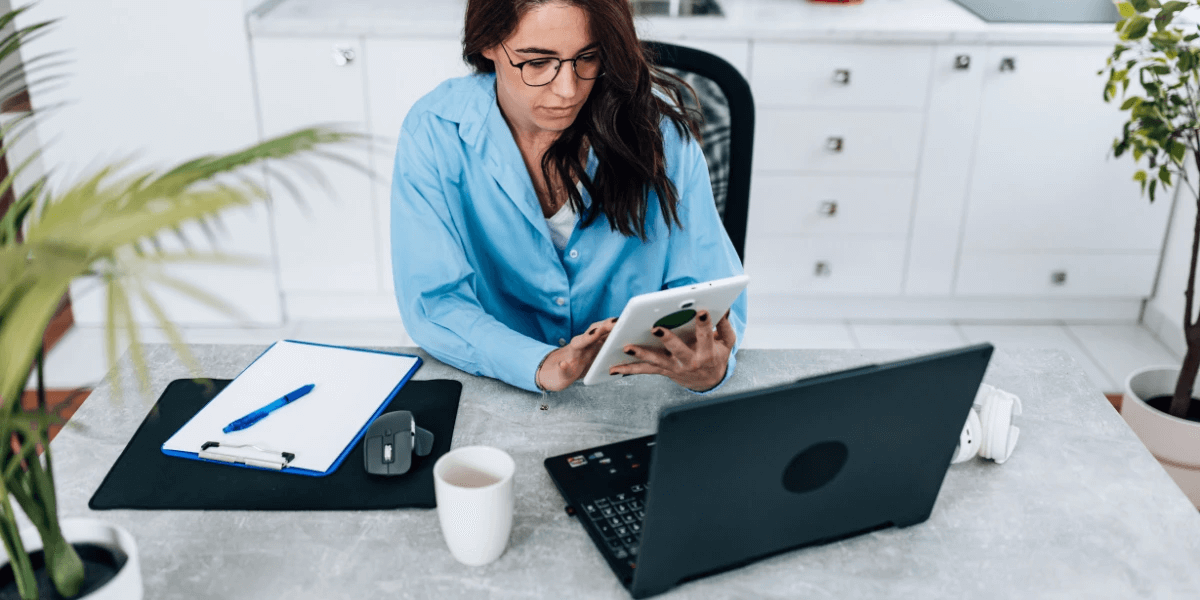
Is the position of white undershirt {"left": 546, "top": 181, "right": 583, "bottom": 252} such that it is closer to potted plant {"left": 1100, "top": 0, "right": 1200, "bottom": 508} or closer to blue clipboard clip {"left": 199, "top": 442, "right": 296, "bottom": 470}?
blue clipboard clip {"left": 199, "top": 442, "right": 296, "bottom": 470}

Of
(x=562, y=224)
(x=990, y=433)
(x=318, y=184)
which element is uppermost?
(x=562, y=224)

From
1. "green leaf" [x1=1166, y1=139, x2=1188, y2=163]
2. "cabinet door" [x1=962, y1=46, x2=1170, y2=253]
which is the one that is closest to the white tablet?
"green leaf" [x1=1166, y1=139, x2=1188, y2=163]

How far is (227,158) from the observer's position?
68 cm

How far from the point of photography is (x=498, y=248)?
1.50m

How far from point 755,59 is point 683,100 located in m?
1.21

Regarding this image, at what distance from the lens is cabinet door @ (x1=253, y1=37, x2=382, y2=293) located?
2627mm

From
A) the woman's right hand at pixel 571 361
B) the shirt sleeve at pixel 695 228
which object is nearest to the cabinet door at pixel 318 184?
the shirt sleeve at pixel 695 228

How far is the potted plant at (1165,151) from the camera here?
1807 mm

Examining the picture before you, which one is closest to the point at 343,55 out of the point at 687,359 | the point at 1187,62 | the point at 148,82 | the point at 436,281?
the point at 148,82

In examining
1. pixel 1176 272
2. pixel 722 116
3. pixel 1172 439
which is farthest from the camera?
pixel 1176 272

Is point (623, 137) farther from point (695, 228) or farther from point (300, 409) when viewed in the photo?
point (300, 409)

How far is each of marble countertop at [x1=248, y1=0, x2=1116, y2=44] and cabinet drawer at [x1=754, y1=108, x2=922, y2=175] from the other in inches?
8.6

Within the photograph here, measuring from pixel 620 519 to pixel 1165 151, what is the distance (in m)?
1.55

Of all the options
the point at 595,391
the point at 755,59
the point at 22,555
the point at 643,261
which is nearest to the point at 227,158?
the point at 22,555
